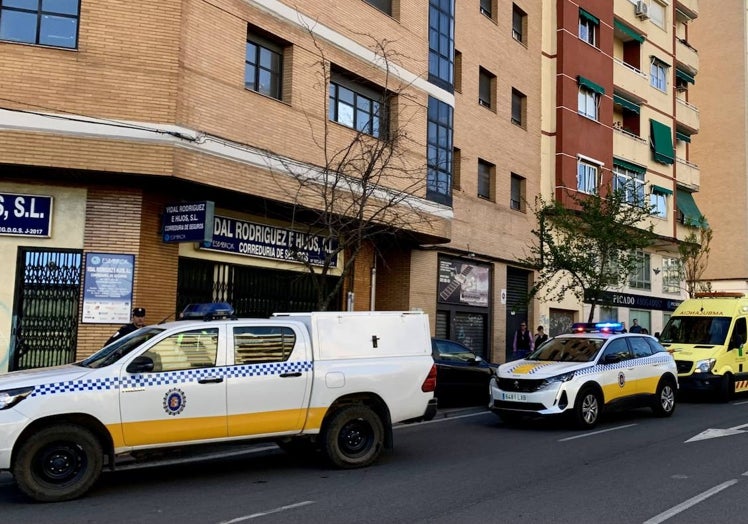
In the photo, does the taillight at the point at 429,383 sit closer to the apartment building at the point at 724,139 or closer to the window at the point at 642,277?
the window at the point at 642,277

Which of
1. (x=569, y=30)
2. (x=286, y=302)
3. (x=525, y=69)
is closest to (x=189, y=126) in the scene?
(x=286, y=302)

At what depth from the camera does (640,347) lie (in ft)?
46.0

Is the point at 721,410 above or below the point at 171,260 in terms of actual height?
below

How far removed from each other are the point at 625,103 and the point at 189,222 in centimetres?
2307

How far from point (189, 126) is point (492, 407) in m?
7.05

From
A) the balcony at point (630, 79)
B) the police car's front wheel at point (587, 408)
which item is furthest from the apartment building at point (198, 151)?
the balcony at point (630, 79)

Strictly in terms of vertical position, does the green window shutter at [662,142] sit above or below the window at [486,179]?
above

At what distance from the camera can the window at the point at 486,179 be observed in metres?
24.8

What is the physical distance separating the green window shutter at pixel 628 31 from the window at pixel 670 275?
31.5ft

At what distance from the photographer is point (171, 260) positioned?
1443 cm

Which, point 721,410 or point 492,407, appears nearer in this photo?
point 492,407

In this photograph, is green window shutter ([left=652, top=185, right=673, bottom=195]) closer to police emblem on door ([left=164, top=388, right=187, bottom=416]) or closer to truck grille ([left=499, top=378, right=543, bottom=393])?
truck grille ([left=499, top=378, right=543, bottom=393])

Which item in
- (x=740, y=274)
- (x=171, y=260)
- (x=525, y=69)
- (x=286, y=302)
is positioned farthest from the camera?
(x=740, y=274)

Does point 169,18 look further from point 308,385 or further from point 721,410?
point 721,410
